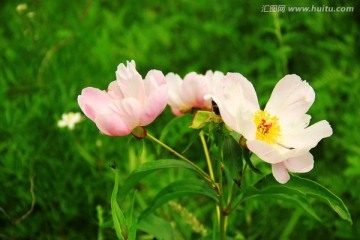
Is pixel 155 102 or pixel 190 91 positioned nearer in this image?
pixel 155 102

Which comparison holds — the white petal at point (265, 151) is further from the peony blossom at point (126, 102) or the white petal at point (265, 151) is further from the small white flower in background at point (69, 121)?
the small white flower in background at point (69, 121)

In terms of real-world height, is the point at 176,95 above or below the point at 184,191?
above

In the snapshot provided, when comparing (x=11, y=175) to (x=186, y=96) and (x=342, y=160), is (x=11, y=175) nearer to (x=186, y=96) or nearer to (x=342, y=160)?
(x=186, y=96)

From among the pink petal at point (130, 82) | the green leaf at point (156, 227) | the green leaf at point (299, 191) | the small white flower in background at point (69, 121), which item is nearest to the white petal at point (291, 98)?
the green leaf at point (299, 191)

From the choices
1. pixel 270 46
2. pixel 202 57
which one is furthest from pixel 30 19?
pixel 270 46

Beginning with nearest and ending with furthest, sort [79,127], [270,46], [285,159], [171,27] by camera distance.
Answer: [285,159]
[79,127]
[270,46]
[171,27]

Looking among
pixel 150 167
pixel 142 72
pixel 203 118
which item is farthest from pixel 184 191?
pixel 142 72

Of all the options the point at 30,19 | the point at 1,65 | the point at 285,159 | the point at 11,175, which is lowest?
the point at 11,175

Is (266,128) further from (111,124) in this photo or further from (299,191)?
(111,124)
